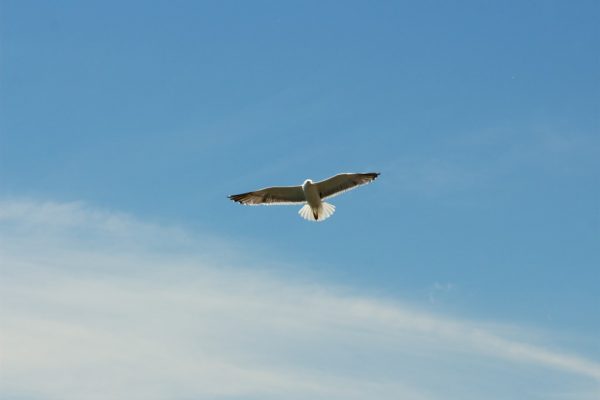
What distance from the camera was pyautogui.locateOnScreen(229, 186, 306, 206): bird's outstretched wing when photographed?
1151 inches

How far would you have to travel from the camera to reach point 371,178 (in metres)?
28.5

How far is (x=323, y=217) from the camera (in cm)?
2973

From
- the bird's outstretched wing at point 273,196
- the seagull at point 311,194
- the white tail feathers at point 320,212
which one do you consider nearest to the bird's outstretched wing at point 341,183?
the seagull at point 311,194

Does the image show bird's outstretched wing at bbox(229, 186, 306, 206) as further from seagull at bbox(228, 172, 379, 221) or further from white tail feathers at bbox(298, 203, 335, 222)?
white tail feathers at bbox(298, 203, 335, 222)

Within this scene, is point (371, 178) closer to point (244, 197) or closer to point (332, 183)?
point (332, 183)

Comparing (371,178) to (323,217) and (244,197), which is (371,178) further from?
(244,197)

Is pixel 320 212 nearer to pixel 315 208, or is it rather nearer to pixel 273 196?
pixel 315 208

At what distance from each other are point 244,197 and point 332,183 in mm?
2974

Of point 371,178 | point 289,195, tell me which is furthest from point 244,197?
point 371,178

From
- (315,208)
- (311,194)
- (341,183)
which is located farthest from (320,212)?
(341,183)

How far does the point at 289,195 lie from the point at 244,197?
153 centimetres

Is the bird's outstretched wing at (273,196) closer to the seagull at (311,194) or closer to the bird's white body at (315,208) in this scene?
the seagull at (311,194)

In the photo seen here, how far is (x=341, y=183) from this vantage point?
95.1 ft

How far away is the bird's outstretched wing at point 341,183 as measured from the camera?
28531 mm
